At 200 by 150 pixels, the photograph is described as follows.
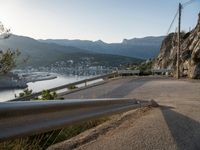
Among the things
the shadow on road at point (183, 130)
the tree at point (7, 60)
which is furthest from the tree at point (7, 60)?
the shadow on road at point (183, 130)

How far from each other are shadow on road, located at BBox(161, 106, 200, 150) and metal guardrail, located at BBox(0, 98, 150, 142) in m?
1.36

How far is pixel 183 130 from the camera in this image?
6.70 metres

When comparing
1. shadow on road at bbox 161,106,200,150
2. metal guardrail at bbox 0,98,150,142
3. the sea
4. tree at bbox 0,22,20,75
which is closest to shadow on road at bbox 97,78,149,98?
the sea

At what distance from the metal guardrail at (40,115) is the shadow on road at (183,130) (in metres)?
1.36

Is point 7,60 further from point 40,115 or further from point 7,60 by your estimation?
point 40,115

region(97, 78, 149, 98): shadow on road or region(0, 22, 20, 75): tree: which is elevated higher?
region(0, 22, 20, 75): tree

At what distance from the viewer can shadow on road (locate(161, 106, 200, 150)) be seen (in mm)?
5725

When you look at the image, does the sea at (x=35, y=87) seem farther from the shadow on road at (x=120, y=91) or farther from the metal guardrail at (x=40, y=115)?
the metal guardrail at (x=40, y=115)

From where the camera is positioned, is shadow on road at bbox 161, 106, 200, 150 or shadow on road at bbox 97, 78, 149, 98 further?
shadow on road at bbox 97, 78, 149, 98

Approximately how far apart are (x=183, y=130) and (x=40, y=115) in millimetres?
3082

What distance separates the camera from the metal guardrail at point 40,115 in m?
3.97

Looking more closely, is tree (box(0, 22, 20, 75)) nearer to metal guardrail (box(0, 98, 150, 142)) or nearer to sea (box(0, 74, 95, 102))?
sea (box(0, 74, 95, 102))

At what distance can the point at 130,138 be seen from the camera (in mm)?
5934

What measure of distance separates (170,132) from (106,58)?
155 metres
